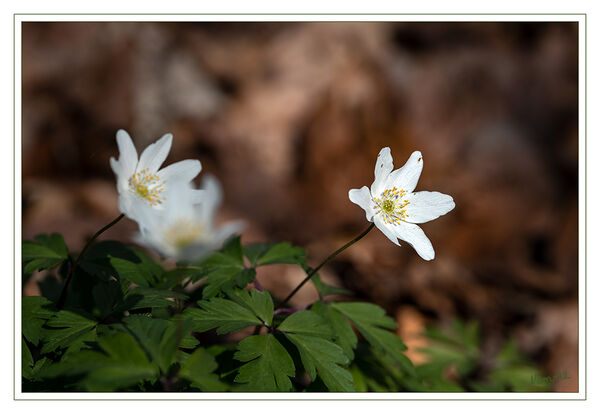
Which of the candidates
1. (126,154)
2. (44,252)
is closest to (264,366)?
(126,154)

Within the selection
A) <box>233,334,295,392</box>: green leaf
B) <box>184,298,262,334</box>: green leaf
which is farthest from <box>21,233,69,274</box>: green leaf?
<box>233,334,295,392</box>: green leaf

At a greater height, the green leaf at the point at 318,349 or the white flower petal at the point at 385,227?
the white flower petal at the point at 385,227

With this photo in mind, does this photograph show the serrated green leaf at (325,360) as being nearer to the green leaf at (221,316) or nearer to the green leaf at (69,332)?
the green leaf at (221,316)

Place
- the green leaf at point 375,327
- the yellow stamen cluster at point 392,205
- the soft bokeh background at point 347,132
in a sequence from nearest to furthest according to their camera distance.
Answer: the yellow stamen cluster at point 392,205
the green leaf at point 375,327
the soft bokeh background at point 347,132

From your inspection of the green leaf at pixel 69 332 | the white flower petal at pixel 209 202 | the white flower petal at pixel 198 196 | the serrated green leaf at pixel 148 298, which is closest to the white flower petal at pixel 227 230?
the white flower petal at pixel 209 202

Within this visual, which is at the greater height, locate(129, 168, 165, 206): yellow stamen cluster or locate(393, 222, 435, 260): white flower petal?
locate(129, 168, 165, 206): yellow stamen cluster

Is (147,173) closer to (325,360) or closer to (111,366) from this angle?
(111,366)

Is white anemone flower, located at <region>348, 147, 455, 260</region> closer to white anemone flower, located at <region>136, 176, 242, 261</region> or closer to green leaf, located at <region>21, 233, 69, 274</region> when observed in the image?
white anemone flower, located at <region>136, 176, 242, 261</region>
